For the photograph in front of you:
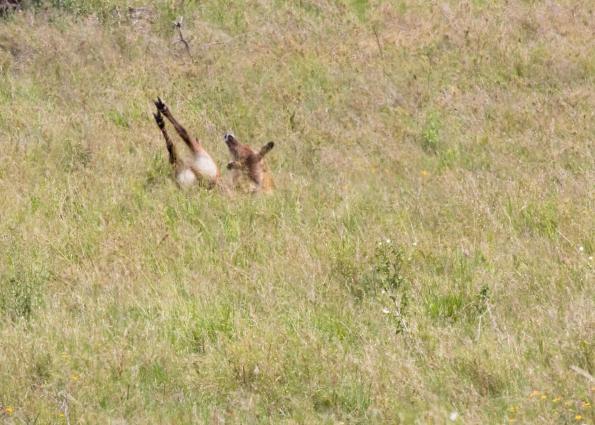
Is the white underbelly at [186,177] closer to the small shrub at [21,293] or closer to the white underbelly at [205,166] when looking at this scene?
the white underbelly at [205,166]

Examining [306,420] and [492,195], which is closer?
[306,420]

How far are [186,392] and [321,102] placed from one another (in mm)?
6367

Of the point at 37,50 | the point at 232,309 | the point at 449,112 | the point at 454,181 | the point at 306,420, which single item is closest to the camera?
the point at 306,420

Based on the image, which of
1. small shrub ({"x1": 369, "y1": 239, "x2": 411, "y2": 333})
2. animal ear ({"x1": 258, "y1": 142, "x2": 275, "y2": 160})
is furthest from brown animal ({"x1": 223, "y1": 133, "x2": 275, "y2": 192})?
A: small shrub ({"x1": 369, "y1": 239, "x2": 411, "y2": 333})

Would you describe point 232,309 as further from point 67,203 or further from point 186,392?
point 67,203

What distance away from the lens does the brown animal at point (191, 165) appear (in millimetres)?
7719

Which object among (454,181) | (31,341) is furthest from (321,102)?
(31,341)

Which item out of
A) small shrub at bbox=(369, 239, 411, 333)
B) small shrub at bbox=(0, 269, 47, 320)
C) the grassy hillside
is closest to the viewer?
the grassy hillside

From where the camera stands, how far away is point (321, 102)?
10.3 m

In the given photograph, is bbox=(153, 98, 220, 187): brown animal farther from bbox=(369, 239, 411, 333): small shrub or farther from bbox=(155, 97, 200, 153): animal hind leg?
bbox=(369, 239, 411, 333): small shrub

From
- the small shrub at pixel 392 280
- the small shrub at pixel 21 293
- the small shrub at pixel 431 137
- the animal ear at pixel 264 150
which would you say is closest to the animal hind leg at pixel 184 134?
the animal ear at pixel 264 150

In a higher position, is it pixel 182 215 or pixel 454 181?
pixel 182 215

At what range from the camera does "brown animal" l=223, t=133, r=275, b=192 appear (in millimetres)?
7734

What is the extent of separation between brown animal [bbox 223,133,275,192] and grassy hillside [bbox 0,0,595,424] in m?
0.25
